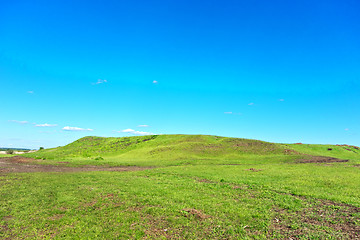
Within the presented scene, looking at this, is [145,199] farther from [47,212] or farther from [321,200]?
[321,200]

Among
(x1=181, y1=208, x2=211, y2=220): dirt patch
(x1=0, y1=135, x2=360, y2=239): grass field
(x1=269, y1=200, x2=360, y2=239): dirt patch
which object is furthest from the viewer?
(x1=181, y1=208, x2=211, y2=220): dirt patch

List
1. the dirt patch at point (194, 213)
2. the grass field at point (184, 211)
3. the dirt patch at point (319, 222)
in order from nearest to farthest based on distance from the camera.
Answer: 1. the dirt patch at point (319, 222)
2. the grass field at point (184, 211)
3. the dirt patch at point (194, 213)

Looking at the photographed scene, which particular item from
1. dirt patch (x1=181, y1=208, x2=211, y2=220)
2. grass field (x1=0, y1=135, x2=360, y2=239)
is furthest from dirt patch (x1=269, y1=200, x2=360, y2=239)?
dirt patch (x1=181, y1=208, x2=211, y2=220)

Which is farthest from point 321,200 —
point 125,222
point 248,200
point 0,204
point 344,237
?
point 0,204

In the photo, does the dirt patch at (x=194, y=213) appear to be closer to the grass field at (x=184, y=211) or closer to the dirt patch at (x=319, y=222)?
the grass field at (x=184, y=211)

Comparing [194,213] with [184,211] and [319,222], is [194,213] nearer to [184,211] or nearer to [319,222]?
[184,211]

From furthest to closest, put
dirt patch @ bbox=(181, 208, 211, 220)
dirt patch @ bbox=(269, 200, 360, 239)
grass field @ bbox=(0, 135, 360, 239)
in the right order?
dirt patch @ bbox=(181, 208, 211, 220) → grass field @ bbox=(0, 135, 360, 239) → dirt patch @ bbox=(269, 200, 360, 239)

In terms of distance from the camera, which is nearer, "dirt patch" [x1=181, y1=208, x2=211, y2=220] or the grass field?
the grass field

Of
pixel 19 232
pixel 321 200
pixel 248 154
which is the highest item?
pixel 248 154

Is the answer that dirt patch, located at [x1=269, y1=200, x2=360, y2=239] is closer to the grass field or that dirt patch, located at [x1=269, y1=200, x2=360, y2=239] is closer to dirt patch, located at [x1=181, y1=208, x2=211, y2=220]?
the grass field

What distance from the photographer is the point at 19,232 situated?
9.97m

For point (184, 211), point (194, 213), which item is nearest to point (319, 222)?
point (194, 213)

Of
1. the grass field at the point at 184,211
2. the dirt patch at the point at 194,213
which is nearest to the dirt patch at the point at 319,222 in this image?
the grass field at the point at 184,211

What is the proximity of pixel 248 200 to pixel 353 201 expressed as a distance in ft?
24.5
